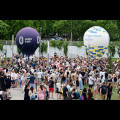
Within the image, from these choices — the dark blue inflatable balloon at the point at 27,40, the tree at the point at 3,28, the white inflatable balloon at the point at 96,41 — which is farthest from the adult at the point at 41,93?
the tree at the point at 3,28

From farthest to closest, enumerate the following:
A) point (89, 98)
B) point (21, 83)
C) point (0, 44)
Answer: point (0, 44)
point (21, 83)
point (89, 98)

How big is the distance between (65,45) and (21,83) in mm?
29026

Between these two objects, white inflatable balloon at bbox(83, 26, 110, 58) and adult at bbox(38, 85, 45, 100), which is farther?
white inflatable balloon at bbox(83, 26, 110, 58)

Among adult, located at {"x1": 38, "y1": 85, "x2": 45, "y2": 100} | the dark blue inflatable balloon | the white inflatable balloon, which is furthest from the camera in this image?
the white inflatable balloon

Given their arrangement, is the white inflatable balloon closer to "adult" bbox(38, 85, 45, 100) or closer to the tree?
the tree

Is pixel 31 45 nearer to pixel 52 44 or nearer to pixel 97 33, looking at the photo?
pixel 97 33

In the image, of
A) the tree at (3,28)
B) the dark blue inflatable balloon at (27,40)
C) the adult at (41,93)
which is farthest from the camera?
the tree at (3,28)

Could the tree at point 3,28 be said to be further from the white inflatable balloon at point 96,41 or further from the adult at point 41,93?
the adult at point 41,93

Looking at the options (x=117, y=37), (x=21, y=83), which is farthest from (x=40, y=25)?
(x=21, y=83)

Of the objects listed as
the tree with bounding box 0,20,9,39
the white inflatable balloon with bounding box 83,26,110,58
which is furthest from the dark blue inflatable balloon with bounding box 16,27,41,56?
the tree with bounding box 0,20,9,39

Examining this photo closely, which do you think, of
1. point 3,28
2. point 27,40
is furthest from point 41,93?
point 3,28

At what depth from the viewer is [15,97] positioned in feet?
51.7

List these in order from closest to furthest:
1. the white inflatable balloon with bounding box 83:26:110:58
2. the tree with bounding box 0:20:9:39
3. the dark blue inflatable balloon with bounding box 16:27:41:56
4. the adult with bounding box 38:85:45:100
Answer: the adult with bounding box 38:85:45:100 < the dark blue inflatable balloon with bounding box 16:27:41:56 < the white inflatable balloon with bounding box 83:26:110:58 < the tree with bounding box 0:20:9:39

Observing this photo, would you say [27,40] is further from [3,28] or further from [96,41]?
[3,28]
